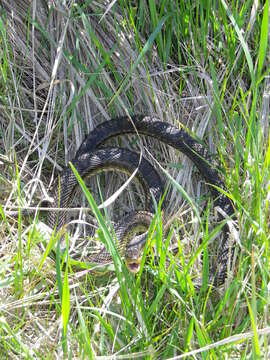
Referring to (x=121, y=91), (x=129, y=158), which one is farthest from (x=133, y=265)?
(x=121, y=91)

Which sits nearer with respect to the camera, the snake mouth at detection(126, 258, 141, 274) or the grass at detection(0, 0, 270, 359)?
the snake mouth at detection(126, 258, 141, 274)

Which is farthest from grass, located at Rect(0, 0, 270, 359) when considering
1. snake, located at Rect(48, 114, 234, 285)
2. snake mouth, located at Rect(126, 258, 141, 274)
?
snake mouth, located at Rect(126, 258, 141, 274)

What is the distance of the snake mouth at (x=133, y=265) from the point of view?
3288 mm

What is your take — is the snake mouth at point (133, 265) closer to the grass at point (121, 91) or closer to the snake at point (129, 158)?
the grass at point (121, 91)

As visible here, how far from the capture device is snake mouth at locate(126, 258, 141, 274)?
329 cm

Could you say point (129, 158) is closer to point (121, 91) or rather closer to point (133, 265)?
point (121, 91)

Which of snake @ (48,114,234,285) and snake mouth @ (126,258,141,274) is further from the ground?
snake @ (48,114,234,285)

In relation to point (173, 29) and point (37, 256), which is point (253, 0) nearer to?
point (173, 29)

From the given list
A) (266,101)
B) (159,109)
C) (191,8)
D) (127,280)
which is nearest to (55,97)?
(159,109)

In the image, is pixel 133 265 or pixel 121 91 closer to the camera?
pixel 133 265

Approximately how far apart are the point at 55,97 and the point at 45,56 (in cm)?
39

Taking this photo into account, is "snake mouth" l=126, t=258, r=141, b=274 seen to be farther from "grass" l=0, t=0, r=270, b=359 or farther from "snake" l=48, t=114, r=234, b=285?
"snake" l=48, t=114, r=234, b=285

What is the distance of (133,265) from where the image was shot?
11.1ft

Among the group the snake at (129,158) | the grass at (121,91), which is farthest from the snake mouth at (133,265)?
the snake at (129,158)
